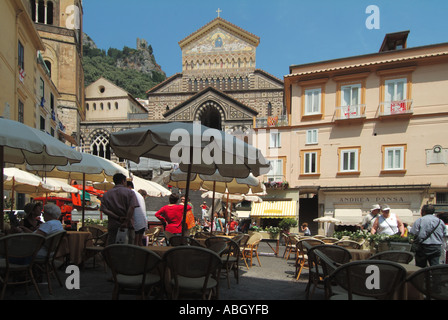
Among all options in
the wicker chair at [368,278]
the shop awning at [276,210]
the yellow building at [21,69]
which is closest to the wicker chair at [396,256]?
the wicker chair at [368,278]

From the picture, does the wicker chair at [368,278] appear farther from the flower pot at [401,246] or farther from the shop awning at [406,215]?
the shop awning at [406,215]

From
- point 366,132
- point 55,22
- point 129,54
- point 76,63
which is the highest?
point 129,54

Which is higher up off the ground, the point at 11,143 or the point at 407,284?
the point at 11,143

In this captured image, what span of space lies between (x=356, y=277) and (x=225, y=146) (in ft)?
7.71

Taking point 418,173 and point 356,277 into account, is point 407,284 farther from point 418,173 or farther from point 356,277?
point 418,173

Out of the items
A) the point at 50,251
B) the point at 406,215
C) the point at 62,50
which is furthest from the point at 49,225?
the point at 62,50

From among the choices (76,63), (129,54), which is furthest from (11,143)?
(129,54)

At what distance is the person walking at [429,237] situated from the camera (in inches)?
249

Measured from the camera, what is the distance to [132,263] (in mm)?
3979

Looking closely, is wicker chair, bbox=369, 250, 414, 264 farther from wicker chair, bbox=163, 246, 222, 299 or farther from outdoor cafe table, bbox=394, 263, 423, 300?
wicker chair, bbox=163, 246, 222, 299

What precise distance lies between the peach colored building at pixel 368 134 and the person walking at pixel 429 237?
16.2 m

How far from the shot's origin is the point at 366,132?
22.6 metres

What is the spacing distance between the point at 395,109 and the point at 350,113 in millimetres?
2489

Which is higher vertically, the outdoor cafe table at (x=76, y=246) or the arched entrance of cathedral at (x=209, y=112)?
the arched entrance of cathedral at (x=209, y=112)
